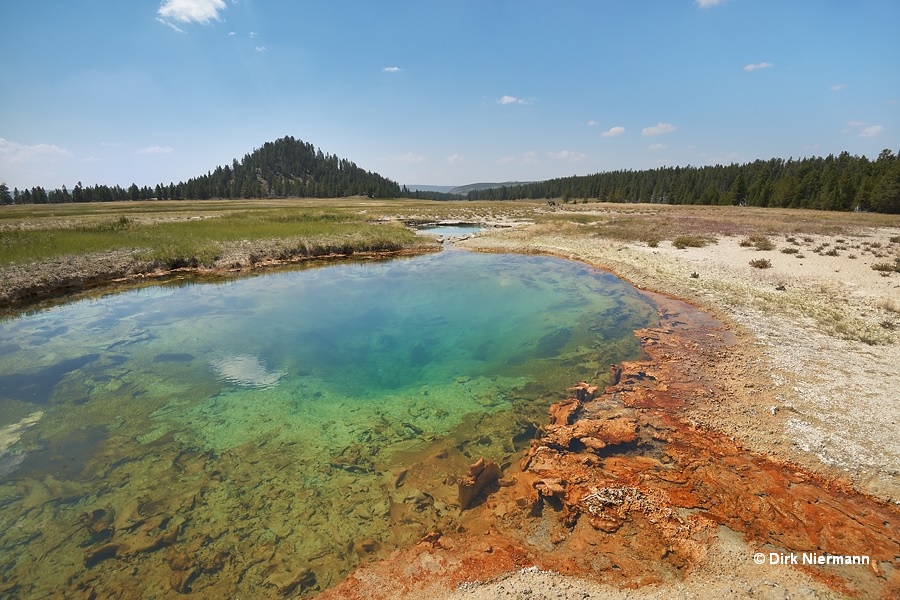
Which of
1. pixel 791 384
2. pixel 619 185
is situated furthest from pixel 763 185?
pixel 791 384

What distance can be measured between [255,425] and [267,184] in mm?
170190

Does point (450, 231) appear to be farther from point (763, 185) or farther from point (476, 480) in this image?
point (763, 185)

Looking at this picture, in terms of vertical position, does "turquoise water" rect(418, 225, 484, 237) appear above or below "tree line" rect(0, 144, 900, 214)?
below

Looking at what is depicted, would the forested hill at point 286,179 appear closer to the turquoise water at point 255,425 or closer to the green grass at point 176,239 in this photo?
the green grass at point 176,239

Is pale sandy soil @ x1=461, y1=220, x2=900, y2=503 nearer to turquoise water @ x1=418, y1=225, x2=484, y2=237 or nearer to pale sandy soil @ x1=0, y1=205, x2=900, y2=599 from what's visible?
pale sandy soil @ x1=0, y1=205, x2=900, y2=599

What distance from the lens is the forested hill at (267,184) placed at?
388ft

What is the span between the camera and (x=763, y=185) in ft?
278

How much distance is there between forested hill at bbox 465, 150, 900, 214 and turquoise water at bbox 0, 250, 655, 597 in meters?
81.1

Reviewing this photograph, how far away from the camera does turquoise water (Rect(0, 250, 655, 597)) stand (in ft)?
17.2

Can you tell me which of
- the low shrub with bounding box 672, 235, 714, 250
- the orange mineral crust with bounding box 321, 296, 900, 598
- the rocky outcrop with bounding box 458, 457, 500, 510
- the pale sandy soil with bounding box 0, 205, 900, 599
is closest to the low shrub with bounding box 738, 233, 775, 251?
the low shrub with bounding box 672, 235, 714, 250

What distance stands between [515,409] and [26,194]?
172m

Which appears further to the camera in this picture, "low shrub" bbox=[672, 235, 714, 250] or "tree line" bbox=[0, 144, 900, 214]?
"tree line" bbox=[0, 144, 900, 214]

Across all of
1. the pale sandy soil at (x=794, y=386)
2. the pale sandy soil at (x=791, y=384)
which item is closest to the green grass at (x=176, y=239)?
the pale sandy soil at (x=791, y=384)

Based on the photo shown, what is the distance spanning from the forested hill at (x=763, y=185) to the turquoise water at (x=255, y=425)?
81.1 meters
